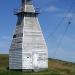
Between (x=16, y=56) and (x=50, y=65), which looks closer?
(x=16, y=56)

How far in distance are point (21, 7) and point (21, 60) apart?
10.6 meters

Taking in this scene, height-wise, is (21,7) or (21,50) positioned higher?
(21,7)

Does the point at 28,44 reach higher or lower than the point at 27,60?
higher

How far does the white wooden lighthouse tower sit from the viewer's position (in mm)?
79938

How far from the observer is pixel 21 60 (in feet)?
262

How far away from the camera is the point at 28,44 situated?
262 feet

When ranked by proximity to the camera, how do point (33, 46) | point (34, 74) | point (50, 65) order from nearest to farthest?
point (34, 74) → point (33, 46) → point (50, 65)

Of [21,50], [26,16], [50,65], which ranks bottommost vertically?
[50,65]

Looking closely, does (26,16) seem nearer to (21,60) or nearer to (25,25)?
(25,25)

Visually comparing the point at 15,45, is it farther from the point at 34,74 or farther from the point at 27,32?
the point at 34,74

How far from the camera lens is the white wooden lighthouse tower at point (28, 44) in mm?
79938

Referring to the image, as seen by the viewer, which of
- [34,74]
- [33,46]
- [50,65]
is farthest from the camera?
[50,65]

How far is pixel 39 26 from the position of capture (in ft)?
270

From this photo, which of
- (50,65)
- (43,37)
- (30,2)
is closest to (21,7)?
(30,2)
